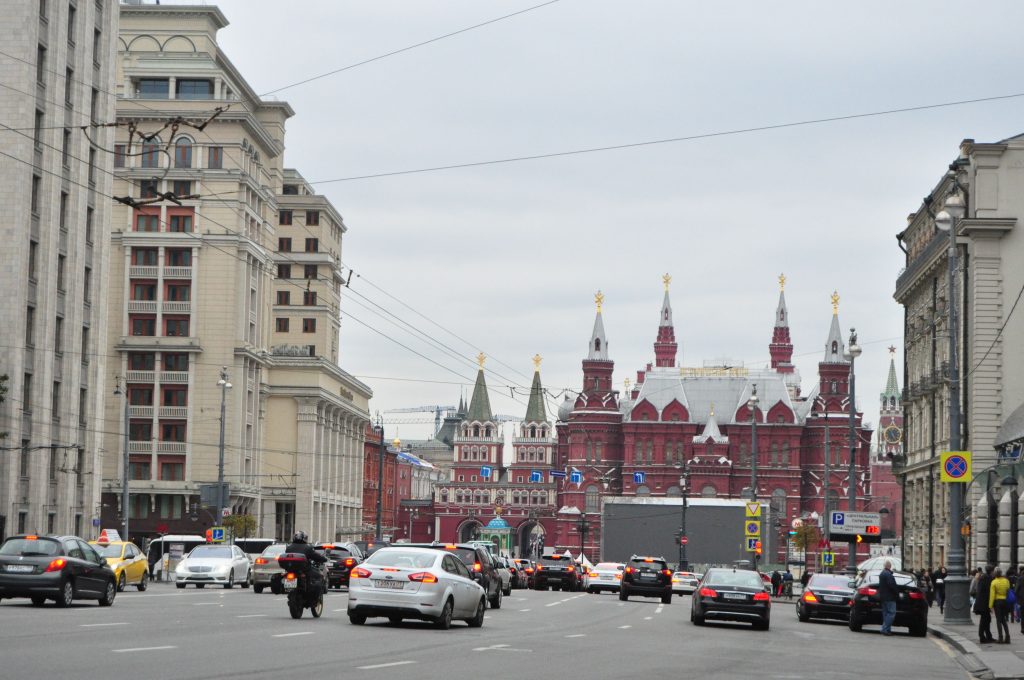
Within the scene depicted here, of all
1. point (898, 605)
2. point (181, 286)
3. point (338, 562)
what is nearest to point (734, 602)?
point (898, 605)

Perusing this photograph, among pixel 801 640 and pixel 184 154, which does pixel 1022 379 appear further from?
pixel 184 154

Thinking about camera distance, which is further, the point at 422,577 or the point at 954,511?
the point at 954,511

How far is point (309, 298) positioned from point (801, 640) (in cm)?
9017

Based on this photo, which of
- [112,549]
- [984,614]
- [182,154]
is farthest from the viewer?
[182,154]

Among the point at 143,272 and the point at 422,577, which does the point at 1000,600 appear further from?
the point at 143,272

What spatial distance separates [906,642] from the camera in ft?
93.0

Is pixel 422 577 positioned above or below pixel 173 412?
below

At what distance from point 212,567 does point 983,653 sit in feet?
87.5

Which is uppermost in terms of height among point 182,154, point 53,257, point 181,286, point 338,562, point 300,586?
point 182,154

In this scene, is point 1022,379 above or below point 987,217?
below

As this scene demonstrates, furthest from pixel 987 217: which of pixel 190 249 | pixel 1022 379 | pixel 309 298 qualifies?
pixel 309 298

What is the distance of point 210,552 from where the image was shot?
46.3 m

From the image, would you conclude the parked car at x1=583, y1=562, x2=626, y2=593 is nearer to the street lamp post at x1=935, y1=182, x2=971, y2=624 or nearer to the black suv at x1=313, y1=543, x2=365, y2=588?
the black suv at x1=313, y1=543, x2=365, y2=588

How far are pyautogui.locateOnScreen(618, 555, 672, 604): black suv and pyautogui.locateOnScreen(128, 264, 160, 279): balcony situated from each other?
52861 millimetres
